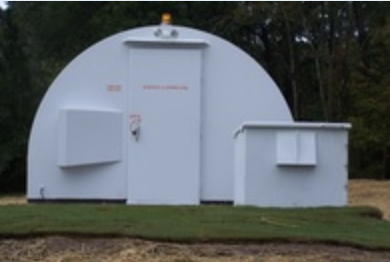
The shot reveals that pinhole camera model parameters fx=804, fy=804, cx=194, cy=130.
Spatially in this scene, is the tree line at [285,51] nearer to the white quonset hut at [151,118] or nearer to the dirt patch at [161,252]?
the white quonset hut at [151,118]

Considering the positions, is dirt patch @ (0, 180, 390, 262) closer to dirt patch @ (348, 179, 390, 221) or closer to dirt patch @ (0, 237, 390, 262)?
dirt patch @ (0, 237, 390, 262)

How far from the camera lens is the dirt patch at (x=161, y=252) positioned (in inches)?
262

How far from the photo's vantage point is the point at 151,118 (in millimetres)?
11984

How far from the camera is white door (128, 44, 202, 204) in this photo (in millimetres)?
11977

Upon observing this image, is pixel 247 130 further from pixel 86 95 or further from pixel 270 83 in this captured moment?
pixel 86 95

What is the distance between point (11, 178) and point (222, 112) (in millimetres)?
17926

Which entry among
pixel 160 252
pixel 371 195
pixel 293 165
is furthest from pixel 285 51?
pixel 160 252

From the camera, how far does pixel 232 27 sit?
30078 millimetres

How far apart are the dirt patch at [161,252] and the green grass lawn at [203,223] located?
154 mm

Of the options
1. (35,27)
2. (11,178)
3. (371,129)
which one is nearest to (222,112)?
(371,129)

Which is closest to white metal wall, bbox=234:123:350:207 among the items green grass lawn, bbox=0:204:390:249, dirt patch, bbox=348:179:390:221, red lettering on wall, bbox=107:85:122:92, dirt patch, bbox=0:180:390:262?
green grass lawn, bbox=0:204:390:249

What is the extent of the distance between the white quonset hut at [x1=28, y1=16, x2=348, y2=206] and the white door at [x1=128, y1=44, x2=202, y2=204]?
0.01 meters

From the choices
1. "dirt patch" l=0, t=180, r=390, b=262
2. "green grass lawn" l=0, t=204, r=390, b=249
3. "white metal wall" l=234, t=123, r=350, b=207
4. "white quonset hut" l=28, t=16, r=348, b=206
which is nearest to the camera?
"dirt patch" l=0, t=180, r=390, b=262

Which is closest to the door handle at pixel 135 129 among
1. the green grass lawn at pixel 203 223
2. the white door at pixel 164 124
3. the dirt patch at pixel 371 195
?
the white door at pixel 164 124
